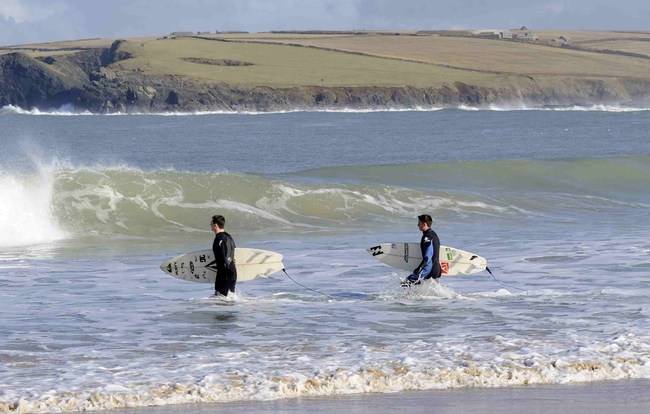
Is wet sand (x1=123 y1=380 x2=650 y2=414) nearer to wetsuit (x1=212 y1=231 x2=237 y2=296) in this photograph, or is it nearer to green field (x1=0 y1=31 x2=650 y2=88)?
wetsuit (x1=212 y1=231 x2=237 y2=296)

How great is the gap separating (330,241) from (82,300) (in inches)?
318

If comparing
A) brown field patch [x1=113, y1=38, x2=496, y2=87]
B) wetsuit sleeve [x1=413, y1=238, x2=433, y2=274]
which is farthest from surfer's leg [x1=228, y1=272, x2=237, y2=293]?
brown field patch [x1=113, y1=38, x2=496, y2=87]

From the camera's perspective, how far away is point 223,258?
12.9 m

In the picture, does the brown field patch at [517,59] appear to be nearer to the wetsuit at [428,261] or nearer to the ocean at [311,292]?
the ocean at [311,292]

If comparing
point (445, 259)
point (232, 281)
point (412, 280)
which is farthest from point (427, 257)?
point (232, 281)

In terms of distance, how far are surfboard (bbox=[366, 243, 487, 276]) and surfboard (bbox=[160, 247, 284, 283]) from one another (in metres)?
1.55

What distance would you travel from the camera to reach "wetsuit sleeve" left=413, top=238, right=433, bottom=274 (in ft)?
43.2

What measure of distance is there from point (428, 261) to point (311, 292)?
1.93 m

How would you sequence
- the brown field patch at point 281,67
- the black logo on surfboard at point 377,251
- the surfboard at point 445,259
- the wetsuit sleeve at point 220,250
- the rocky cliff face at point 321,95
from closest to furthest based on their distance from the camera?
the wetsuit sleeve at point 220,250
the surfboard at point 445,259
the black logo on surfboard at point 377,251
the rocky cliff face at point 321,95
the brown field patch at point 281,67

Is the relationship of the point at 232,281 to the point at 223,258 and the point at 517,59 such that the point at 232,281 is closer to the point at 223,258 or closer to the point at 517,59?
the point at 223,258

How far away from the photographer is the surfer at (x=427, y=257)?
1321 cm

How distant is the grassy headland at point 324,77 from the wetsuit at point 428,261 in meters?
147

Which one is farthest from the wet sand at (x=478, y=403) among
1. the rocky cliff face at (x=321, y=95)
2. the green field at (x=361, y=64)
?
the green field at (x=361, y=64)

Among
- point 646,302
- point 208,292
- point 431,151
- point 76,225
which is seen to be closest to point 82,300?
point 208,292
